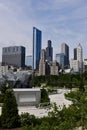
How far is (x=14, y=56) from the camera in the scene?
18625 cm

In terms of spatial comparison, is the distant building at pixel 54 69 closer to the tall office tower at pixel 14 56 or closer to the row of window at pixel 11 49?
the tall office tower at pixel 14 56

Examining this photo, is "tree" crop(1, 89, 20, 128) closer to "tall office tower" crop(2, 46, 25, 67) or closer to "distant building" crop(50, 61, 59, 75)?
"distant building" crop(50, 61, 59, 75)

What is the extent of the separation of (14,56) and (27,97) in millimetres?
157374

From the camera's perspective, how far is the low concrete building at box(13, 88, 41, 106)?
29.9 meters

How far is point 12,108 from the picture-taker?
16.0 meters

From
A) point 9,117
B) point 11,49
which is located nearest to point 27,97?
point 9,117

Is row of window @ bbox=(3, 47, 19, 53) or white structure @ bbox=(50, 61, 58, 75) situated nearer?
white structure @ bbox=(50, 61, 58, 75)

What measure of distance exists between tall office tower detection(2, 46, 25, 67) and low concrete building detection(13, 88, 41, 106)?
146m

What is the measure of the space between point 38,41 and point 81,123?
548ft

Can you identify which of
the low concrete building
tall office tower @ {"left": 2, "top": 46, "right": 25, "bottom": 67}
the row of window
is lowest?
the low concrete building

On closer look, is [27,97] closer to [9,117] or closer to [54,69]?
[9,117]

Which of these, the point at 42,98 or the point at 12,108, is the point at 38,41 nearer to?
the point at 42,98

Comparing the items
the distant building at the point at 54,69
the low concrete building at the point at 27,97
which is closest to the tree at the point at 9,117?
the low concrete building at the point at 27,97

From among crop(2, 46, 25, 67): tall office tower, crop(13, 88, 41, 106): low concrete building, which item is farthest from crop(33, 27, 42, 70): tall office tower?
crop(13, 88, 41, 106): low concrete building
